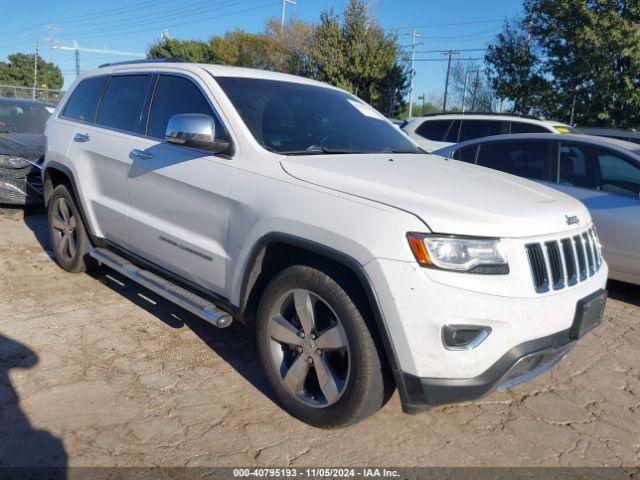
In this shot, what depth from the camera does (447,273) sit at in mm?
2414

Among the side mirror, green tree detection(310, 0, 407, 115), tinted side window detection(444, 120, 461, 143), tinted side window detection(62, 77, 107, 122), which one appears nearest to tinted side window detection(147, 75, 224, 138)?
the side mirror

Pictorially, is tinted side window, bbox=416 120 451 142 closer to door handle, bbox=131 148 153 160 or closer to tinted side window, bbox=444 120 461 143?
tinted side window, bbox=444 120 461 143

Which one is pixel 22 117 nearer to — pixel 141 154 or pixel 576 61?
pixel 141 154

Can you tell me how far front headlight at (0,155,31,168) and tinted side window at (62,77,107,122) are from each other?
7.25 ft

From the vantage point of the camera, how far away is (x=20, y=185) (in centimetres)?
722

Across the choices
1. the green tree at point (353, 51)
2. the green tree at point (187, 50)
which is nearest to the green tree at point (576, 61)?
the green tree at point (353, 51)

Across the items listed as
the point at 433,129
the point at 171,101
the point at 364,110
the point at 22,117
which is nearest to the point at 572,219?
the point at 364,110

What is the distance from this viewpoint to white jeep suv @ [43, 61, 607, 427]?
8.03ft

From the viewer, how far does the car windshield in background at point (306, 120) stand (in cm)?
344

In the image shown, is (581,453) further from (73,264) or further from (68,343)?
(73,264)

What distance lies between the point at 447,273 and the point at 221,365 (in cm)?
186

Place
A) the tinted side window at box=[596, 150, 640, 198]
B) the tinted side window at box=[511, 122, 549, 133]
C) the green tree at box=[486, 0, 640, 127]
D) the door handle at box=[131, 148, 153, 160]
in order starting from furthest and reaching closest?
1. the green tree at box=[486, 0, 640, 127]
2. the tinted side window at box=[511, 122, 549, 133]
3. the tinted side window at box=[596, 150, 640, 198]
4. the door handle at box=[131, 148, 153, 160]

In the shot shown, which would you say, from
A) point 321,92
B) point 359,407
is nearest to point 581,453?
point 359,407

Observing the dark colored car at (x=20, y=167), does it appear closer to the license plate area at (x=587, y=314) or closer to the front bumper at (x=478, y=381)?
the front bumper at (x=478, y=381)
